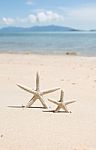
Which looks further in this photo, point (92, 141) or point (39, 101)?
point (39, 101)

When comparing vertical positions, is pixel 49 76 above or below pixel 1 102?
below

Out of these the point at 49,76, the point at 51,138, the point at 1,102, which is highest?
the point at 51,138

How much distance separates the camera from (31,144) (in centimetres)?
545

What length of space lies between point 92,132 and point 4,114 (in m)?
1.83

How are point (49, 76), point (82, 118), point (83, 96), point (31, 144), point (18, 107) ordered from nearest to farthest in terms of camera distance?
1. point (31, 144)
2. point (82, 118)
3. point (18, 107)
4. point (83, 96)
5. point (49, 76)

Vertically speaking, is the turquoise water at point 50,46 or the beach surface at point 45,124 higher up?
the beach surface at point 45,124

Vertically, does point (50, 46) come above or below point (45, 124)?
below

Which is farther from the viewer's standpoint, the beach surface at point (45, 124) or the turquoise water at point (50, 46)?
the turquoise water at point (50, 46)

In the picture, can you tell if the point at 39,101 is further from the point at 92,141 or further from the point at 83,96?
the point at 92,141

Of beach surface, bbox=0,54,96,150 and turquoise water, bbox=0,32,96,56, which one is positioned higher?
beach surface, bbox=0,54,96,150

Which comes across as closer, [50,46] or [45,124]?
[45,124]

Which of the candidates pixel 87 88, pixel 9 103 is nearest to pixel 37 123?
pixel 9 103

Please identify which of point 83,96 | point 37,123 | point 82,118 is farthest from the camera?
point 83,96

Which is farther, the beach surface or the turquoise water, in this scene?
the turquoise water
